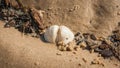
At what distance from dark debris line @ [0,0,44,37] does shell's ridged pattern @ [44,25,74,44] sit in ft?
0.64

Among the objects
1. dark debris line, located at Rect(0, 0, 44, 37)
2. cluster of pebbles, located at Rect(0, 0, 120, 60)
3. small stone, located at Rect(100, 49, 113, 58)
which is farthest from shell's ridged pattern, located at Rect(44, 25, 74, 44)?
small stone, located at Rect(100, 49, 113, 58)

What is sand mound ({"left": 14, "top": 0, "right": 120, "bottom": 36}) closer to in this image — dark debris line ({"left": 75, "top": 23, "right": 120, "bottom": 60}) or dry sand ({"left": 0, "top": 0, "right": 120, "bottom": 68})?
dry sand ({"left": 0, "top": 0, "right": 120, "bottom": 68})

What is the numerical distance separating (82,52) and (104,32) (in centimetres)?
52

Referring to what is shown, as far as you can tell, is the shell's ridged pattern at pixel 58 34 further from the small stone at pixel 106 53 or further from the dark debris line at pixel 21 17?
the small stone at pixel 106 53

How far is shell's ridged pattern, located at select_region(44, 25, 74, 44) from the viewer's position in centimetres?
419

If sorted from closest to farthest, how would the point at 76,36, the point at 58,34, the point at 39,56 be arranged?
the point at 39,56 < the point at 58,34 < the point at 76,36

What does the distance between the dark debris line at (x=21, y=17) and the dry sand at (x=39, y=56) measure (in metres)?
0.22

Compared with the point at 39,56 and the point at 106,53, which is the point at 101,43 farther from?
the point at 39,56

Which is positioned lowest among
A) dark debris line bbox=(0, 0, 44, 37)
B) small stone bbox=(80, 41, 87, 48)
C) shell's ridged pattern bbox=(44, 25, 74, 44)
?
small stone bbox=(80, 41, 87, 48)

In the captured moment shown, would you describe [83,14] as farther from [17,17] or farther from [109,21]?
[17,17]

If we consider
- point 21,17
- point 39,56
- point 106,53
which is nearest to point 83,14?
point 106,53

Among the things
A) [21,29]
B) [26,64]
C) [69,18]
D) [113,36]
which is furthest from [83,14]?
[26,64]

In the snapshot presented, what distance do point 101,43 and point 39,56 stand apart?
0.88 metres

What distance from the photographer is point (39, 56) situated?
396 cm
